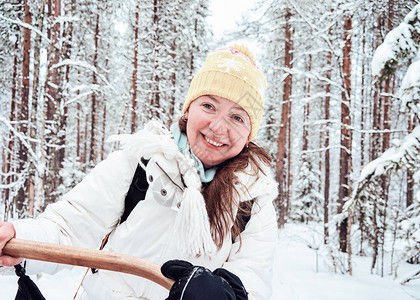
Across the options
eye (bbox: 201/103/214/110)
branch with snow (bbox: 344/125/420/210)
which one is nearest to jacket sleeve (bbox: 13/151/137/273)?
eye (bbox: 201/103/214/110)

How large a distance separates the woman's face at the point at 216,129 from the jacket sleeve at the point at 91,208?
1.40 feet

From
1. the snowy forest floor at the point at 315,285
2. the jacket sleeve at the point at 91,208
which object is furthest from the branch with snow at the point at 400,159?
the jacket sleeve at the point at 91,208

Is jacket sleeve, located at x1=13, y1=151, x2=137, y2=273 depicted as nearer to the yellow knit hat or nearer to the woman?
the woman

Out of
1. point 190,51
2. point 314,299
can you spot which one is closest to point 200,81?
point 314,299

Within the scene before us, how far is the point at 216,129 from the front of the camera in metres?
1.69

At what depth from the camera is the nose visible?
5.54 feet

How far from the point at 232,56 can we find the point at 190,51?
53.8ft

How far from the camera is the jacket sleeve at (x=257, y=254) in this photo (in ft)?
5.01

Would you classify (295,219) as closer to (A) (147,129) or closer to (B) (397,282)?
(B) (397,282)

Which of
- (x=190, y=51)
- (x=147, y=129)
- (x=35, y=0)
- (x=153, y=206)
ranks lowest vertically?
(x=153, y=206)

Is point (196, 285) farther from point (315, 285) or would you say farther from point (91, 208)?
point (315, 285)

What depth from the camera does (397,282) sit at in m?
5.77

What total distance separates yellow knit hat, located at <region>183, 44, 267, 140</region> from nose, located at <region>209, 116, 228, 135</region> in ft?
0.57

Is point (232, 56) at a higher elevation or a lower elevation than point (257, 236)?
higher
